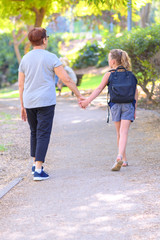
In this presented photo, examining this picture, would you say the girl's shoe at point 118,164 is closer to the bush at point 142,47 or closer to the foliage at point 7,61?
the bush at point 142,47

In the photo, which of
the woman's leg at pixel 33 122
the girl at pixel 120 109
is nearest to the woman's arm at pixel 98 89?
the girl at pixel 120 109

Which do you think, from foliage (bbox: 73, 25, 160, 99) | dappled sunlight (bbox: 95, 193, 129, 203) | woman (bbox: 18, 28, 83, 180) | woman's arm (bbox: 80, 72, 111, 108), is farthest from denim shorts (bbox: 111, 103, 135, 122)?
foliage (bbox: 73, 25, 160, 99)

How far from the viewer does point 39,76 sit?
598 centimetres

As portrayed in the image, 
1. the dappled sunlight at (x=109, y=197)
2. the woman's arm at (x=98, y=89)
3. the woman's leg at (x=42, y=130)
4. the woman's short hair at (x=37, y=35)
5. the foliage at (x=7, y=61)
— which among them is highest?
the woman's short hair at (x=37, y=35)

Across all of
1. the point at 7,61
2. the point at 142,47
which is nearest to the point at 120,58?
the point at 142,47

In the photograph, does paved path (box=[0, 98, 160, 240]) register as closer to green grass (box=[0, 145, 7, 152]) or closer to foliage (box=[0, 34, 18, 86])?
green grass (box=[0, 145, 7, 152])

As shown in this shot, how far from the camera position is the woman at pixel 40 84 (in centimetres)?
598

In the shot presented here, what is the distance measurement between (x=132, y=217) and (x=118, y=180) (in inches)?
59.2

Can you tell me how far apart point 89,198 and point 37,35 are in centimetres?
212

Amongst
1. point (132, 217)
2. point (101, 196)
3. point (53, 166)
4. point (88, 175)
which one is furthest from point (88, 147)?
point (132, 217)

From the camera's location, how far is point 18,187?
19.3ft

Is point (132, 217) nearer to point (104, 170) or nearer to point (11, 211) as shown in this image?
point (11, 211)

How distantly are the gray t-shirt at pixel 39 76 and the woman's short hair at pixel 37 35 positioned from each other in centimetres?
10

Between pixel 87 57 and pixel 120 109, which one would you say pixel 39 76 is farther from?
pixel 87 57
